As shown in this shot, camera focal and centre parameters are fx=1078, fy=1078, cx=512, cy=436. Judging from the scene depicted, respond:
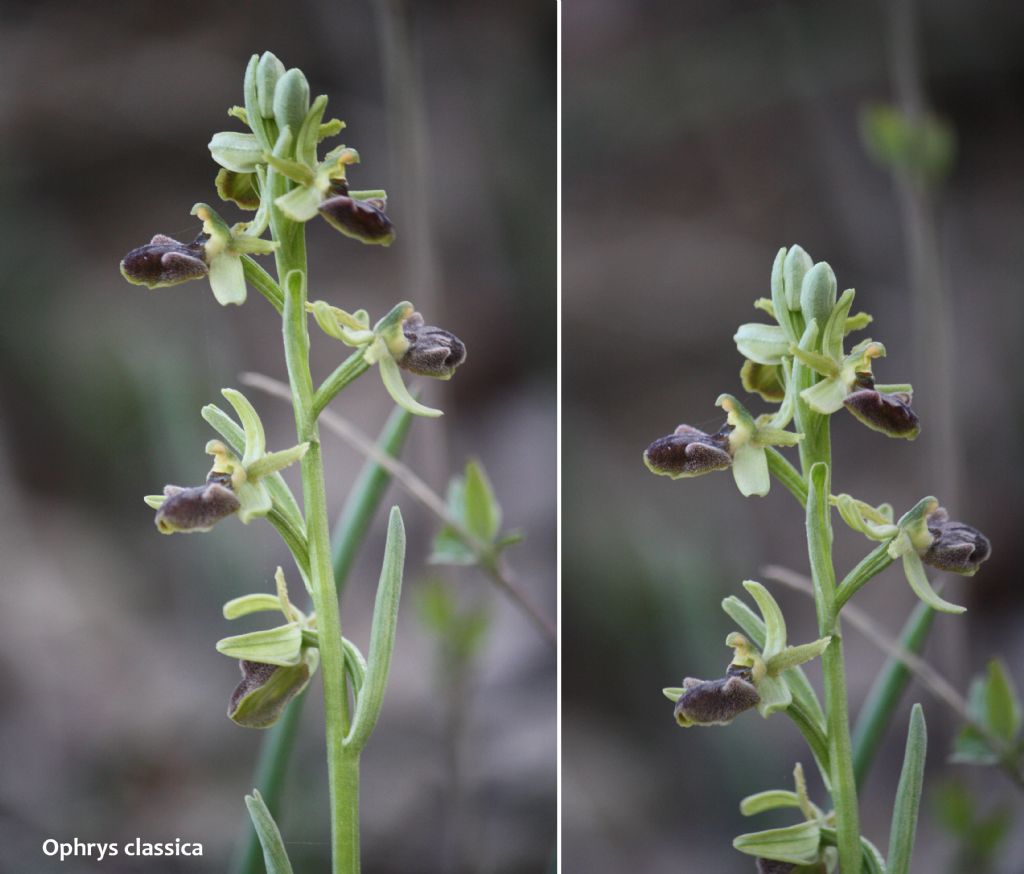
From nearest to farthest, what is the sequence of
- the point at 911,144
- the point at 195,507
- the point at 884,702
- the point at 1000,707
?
the point at 195,507, the point at 884,702, the point at 1000,707, the point at 911,144

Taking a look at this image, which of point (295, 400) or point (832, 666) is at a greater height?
point (295, 400)

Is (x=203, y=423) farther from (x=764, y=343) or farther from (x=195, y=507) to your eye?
(x=764, y=343)

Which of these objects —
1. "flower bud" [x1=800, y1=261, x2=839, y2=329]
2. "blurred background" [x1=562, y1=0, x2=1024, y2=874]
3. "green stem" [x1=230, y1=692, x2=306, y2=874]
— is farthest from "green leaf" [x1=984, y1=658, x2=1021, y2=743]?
"green stem" [x1=230, y1=692, x2=306, y2=874]

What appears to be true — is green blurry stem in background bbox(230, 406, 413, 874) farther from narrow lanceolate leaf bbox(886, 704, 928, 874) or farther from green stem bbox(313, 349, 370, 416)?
narrow lanceolate leaf bbox(886, 704, 928, 874)

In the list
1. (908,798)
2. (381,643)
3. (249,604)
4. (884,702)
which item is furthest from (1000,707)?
(249,604)

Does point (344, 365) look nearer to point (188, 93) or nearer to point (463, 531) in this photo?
point (463, 531)

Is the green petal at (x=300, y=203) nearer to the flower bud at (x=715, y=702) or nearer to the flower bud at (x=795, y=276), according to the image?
the flower bud at (x=795, y=276)

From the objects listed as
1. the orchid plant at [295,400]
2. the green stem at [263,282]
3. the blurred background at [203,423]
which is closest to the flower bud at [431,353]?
the orchid plant at [295,400]
